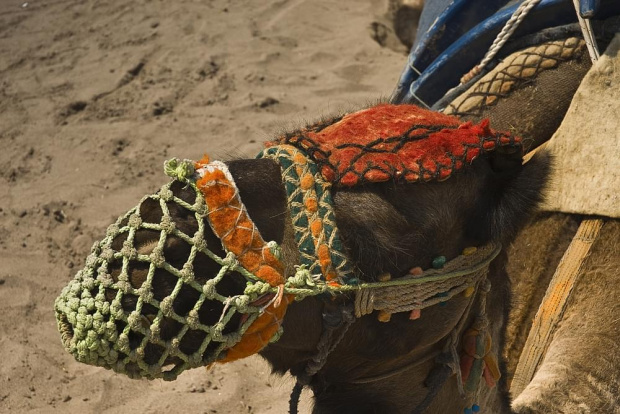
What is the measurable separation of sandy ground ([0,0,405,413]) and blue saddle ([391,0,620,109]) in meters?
1.10

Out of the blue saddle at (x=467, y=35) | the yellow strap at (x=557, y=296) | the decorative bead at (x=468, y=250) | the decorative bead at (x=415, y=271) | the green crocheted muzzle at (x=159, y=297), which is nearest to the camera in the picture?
the green crocheted muzzle at (x=159, y=297)

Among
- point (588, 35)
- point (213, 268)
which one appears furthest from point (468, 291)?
point (588, 35)

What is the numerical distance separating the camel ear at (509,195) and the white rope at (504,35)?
1083 millimetres

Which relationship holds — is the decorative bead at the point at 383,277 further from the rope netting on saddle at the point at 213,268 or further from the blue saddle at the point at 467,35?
the blue saddle at the point at 467,35

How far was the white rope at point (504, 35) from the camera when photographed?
10.7 ft

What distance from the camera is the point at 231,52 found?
7.34 metres

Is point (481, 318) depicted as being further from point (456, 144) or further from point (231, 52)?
point (231, 52)

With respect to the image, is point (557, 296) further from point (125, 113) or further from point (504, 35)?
point (125, 113)

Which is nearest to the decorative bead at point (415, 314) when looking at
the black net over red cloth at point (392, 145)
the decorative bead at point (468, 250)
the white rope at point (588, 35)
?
the decorative bead at point (468, 250)

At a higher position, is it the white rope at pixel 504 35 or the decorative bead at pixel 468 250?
the white rope at pixel 504 35

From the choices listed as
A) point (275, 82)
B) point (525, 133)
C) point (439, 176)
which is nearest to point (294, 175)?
point (439, 176)

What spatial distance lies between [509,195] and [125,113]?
4695mm

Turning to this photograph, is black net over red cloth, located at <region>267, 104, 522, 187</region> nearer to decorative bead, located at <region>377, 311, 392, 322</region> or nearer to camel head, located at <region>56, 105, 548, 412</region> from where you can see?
camel head, located at <region>56, 105, 548, 412</region>

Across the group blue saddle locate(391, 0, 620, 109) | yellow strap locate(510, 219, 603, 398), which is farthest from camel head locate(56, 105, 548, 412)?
blue saddle locate(391, 0, 620, 109)
